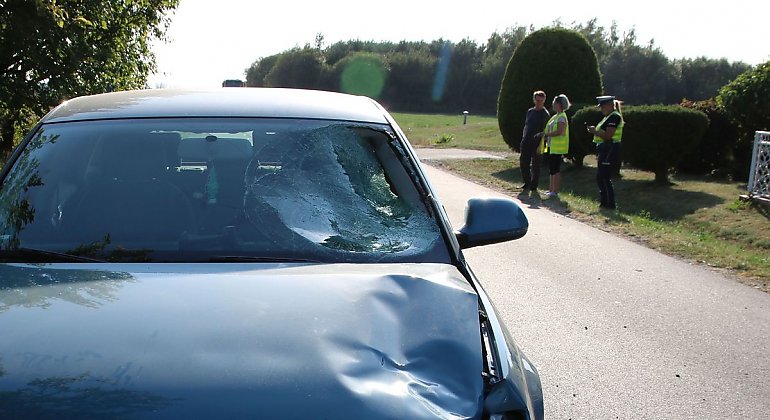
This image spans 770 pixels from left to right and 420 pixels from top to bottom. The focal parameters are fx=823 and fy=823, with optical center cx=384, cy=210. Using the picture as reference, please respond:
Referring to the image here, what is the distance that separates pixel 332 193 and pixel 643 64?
7900 cm

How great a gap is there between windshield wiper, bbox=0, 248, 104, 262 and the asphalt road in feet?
8.03

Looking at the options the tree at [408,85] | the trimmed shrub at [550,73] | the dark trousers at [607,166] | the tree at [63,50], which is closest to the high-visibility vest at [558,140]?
the dark trousers at [607,166]

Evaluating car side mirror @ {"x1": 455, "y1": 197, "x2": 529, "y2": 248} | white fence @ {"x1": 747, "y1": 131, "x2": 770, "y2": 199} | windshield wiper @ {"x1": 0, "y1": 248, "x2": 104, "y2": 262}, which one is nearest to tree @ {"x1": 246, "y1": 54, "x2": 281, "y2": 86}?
white fence @ {"x1": 747, "y1": 131, "x2": 770, "y2": 199}

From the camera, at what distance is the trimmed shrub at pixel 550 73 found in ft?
70.4

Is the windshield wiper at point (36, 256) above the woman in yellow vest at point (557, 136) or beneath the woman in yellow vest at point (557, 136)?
above

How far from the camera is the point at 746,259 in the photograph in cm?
905

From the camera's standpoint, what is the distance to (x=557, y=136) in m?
14.2

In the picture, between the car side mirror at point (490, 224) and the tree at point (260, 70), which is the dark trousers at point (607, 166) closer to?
the car side mirror at point (490, 224)

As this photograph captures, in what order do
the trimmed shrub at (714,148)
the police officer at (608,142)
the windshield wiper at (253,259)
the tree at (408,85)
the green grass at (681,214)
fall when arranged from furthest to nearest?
the tree at (408,85) → the trimmed shrub at (714,148) → the police officer at (608,142) → the green grass at (681,214) → the windshield wiper at (253,259)

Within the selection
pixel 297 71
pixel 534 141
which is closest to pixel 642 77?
pixel 297 71

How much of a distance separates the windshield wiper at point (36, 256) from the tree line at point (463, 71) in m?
74.2

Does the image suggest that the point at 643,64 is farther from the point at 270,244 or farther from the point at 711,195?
the point at 270,244

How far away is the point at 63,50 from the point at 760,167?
10750mm

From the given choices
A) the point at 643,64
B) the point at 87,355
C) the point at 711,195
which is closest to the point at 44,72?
the point at 87,355
